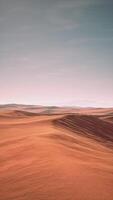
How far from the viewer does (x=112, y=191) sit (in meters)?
6.92

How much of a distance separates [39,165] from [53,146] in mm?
3125

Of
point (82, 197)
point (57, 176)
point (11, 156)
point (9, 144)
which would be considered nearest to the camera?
point (82, 197)

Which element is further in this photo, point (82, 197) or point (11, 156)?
point (11, 156)

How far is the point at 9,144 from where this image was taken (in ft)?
42.4

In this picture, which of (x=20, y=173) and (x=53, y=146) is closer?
(x=20, y=173)

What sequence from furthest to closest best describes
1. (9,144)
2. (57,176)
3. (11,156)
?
1. (9,144)
2. (11,156)
3. (57,176)

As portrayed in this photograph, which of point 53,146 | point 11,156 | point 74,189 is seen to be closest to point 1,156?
point 11,156

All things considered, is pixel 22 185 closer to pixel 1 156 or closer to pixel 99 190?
pixel 99 190

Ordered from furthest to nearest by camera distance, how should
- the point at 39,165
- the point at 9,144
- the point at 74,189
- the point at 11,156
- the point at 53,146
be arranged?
1. the point at 9,144
2. the point at 53,146
3. the point at 11,156
4. the point at 39,165
5. the point at 74,189

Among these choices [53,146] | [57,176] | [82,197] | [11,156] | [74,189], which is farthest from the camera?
[53,146]

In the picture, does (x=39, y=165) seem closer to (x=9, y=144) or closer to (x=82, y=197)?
(x=82, y=197)

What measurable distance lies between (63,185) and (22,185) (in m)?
0.98

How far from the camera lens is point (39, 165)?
8562 mm

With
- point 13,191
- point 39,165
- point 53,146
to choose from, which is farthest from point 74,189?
point 53,146
